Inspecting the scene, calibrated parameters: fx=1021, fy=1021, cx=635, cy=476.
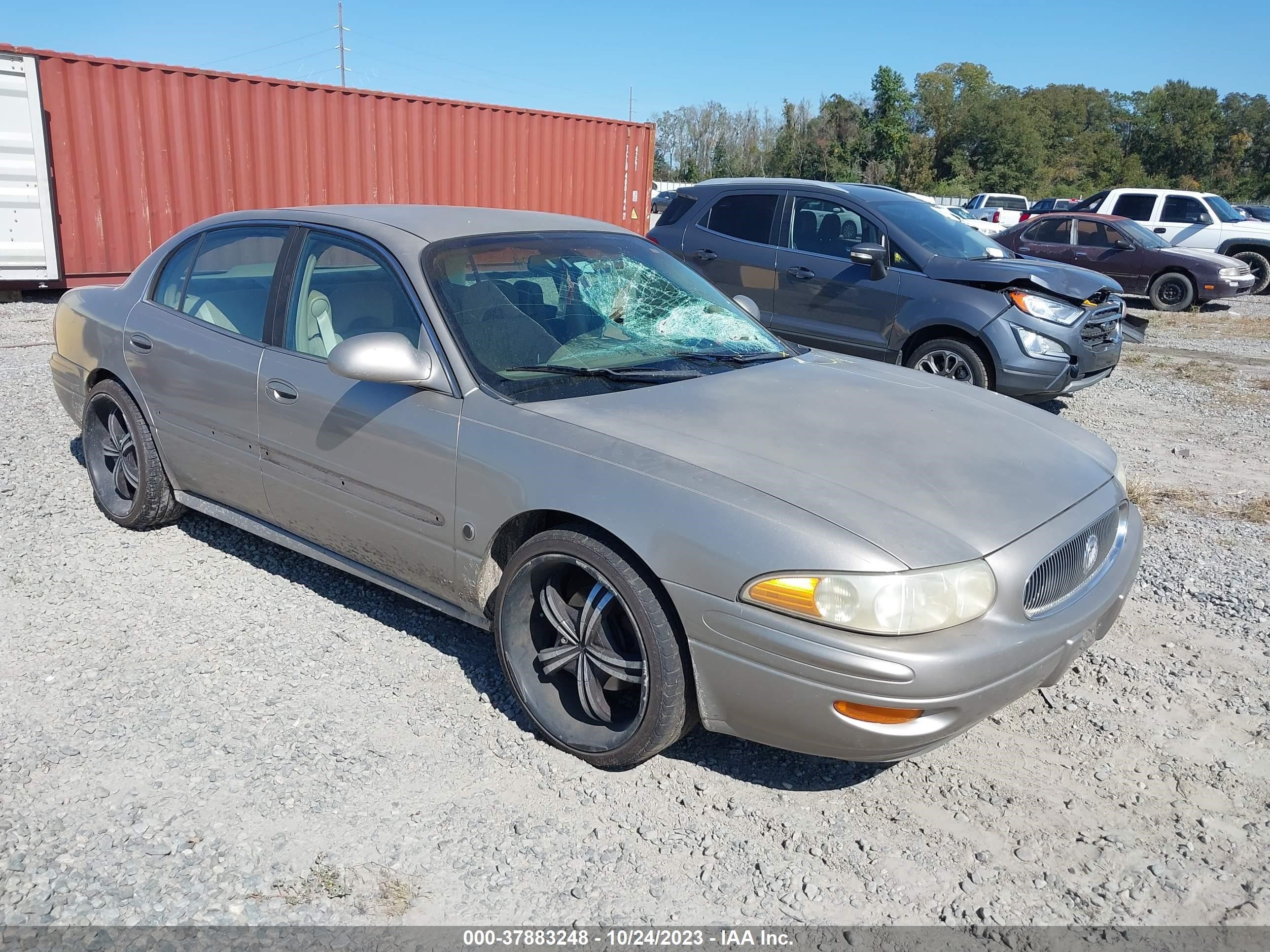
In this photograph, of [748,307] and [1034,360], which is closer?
[748,307]

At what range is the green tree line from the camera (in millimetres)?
59750

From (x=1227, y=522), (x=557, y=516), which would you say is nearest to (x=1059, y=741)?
(x=557, y=516)

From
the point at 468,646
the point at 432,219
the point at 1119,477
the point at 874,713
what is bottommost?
the point at 468,646

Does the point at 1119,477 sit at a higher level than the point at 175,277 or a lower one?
lower

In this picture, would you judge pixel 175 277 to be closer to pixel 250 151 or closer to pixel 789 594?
pixel 789 594

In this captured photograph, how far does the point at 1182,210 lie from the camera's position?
18234 millimetres

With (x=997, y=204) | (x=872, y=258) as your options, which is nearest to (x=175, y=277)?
(x=872, y=258)

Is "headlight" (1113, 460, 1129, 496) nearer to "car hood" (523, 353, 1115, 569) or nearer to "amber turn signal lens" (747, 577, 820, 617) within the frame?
"car hood" (523, 353, 1115, 569)

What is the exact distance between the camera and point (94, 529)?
4922mm

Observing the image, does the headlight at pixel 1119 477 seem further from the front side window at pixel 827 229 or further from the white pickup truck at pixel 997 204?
the white pickup truck at pixel 997 204

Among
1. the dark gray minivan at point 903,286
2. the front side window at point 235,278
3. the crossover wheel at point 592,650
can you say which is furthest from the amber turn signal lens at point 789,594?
the dark gray minivan at point 903,286

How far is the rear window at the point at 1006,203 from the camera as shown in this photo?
33.6 metres

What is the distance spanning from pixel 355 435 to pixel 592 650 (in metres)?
1.20

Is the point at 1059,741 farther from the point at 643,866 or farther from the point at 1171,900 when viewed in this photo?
the point at 643,866
